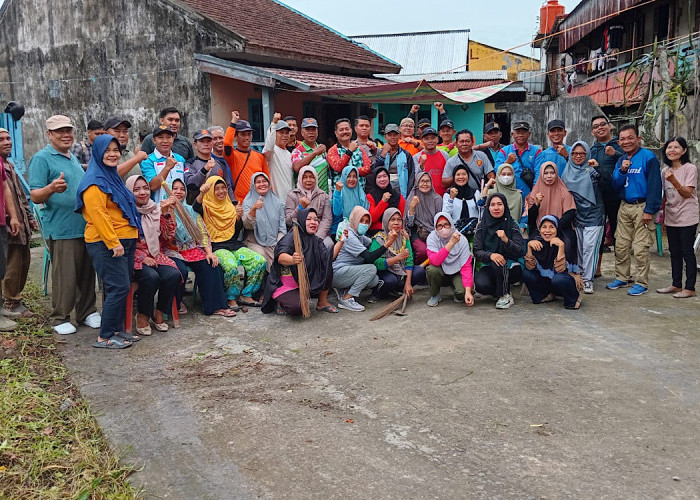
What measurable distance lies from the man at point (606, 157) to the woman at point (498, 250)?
4.01 ft

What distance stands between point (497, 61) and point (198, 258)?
2781 cm

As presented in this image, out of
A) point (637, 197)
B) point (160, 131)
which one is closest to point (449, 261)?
point (637, 197)

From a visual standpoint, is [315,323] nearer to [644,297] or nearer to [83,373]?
[83,373]

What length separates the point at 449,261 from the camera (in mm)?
6098

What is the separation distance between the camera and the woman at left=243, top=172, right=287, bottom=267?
243 inches

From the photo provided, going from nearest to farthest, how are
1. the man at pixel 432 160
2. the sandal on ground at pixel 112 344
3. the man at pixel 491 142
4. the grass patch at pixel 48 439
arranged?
1. the grass patch at pixel 48 439
2. the sandal on ground at pixel 112 344
3. the man at pixel 432 160
4. the man at pixel 491 142

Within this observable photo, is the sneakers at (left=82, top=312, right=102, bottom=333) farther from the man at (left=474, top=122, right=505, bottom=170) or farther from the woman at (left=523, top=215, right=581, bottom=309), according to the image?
the man at (left=474, top=122, right=505, bottom=170)

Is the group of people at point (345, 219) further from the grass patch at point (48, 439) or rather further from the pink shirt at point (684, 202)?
the grass patch at point (48, 439)

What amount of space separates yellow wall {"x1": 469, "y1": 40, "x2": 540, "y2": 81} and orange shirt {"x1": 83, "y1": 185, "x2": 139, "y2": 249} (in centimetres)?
2427

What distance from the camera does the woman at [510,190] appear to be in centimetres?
639

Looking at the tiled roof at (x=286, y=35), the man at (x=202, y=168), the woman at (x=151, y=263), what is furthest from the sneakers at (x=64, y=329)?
the tiled roof at (x=286, y=35)

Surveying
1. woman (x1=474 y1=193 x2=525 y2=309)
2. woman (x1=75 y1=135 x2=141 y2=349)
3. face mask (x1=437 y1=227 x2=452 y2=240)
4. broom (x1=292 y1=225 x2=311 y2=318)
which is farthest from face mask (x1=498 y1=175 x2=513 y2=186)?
woman (x1=75 y1=135 x2=141 y2=349)

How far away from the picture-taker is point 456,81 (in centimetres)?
2186

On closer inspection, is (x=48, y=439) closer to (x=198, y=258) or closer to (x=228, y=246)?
(x=198, y=258)
